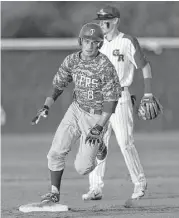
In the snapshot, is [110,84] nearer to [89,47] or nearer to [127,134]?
[89,47]

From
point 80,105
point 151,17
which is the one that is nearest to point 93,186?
point 80,105

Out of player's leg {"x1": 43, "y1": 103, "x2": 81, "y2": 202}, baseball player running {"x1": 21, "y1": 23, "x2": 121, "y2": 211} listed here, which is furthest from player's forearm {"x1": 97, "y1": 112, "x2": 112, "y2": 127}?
player's leg {"x1": 43, "y1": 103, "x2": 81, "y2": 202}

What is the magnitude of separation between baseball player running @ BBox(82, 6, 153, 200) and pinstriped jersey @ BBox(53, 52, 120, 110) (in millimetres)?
605

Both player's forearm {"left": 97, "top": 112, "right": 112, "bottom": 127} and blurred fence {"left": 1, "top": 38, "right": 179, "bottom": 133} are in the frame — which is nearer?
player's forearm {"left": 97, "top": 112, "right": 112, "bottom": 127}

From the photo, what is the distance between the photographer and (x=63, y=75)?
7.37m

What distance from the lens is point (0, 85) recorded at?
16.2 m

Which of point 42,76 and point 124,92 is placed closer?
point 124,92

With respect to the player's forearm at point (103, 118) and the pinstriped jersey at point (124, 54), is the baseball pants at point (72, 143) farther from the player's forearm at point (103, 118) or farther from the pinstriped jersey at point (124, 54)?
the pinstriped jersey at point (124, 54)

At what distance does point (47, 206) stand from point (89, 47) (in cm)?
153

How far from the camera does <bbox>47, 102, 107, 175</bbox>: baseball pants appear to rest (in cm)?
718

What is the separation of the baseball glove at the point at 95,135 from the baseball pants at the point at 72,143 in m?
0.08

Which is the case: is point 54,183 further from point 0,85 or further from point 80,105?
point 0,85

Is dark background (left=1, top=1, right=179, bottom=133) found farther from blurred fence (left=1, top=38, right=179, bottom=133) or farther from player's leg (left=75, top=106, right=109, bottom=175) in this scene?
player's leg (left=75, top=106, right=109, bottom=175)

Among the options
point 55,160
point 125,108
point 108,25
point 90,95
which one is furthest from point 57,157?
point 108,25
